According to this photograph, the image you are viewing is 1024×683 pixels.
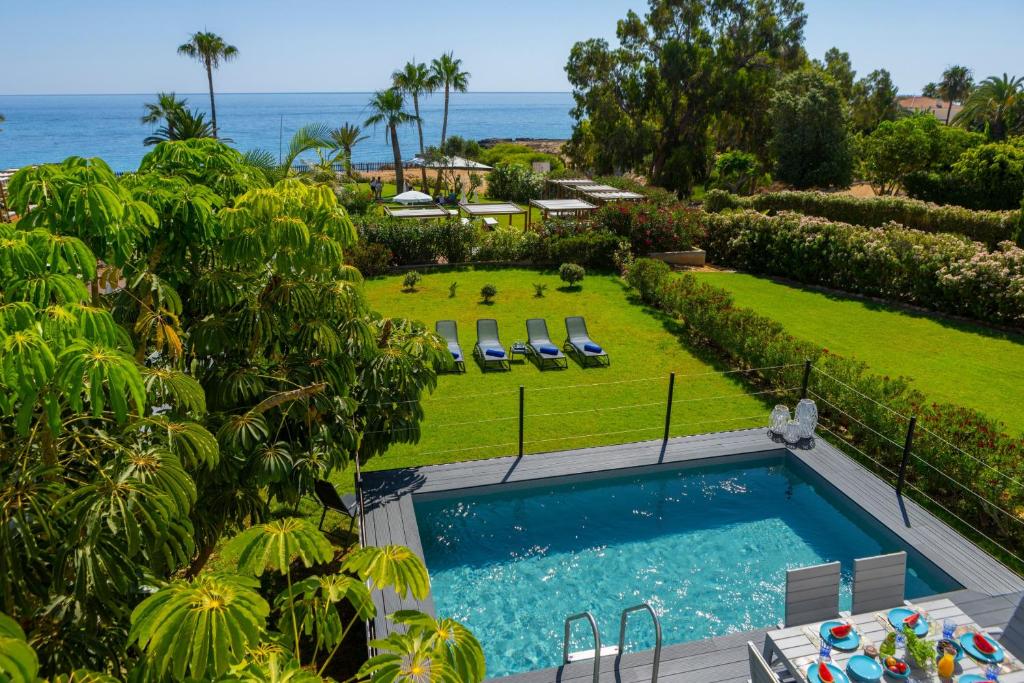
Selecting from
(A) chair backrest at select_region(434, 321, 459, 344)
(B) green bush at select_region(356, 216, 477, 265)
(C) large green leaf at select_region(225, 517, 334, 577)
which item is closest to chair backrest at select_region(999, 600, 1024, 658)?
(C) large green leaf at select_region(225, 517, 334, 577)

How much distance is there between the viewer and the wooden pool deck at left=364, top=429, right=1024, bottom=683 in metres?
7.05

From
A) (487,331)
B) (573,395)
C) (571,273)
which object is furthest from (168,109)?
(573,395)

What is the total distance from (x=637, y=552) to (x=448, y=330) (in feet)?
26.4

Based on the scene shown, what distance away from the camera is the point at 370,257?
2381 cm

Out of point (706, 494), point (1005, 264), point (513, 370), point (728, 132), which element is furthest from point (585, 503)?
point (728, 132)

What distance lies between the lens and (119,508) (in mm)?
3533

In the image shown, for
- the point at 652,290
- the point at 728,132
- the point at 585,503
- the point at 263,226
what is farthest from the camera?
the point at 728,132

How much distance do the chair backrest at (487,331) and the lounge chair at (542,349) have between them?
2.69 feet

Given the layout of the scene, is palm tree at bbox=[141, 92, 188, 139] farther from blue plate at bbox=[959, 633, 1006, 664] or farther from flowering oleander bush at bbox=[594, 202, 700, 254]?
blue plate at bbox=[959, 633, 1006, 664]

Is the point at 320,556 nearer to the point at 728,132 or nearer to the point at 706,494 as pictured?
the point at 706,494

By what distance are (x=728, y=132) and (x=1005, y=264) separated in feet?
Answer: 120

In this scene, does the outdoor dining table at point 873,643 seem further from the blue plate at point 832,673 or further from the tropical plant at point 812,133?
the tropical plant at point 812,133

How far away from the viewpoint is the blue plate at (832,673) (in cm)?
566

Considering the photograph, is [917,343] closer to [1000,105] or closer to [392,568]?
[392,568]
